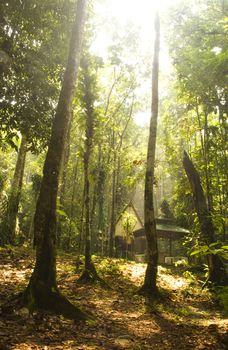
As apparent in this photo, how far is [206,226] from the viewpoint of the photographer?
1377 cm

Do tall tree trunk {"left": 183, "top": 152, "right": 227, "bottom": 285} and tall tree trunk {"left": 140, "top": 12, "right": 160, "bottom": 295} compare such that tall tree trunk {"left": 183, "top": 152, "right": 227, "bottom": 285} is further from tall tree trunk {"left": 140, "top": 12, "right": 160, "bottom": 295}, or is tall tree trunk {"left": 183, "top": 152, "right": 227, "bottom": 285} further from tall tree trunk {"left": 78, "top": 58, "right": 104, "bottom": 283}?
tall tree trunk {"left": 78, "top": 58, "right": 104, "bottom": 283}

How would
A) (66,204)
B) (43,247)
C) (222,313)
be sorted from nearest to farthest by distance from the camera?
(43,247), (222,313), (66,204)

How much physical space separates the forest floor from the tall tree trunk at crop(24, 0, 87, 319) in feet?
1.10

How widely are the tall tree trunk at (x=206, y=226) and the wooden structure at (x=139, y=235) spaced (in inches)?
447

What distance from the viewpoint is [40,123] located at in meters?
11.3

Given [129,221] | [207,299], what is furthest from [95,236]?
[207,299]

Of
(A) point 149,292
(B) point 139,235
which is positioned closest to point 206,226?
(A) point 149,292

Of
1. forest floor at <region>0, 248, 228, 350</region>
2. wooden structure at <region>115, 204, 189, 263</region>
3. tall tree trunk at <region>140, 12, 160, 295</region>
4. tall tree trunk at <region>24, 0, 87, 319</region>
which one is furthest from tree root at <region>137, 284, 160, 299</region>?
wooden structure at <region>115, 204, 189, 263</region>

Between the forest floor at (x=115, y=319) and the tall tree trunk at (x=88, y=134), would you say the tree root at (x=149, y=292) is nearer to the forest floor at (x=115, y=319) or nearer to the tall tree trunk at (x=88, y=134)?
the forest floor at (x=115, y=319)

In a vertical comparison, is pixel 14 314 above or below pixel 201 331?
above

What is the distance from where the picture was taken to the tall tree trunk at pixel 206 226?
12711 millimetres

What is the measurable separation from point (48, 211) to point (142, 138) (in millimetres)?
34323

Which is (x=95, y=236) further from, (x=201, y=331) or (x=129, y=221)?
(x=201, y=331)

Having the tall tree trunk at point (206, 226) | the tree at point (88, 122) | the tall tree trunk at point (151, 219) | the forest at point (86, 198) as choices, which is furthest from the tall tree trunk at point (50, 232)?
the tall tree trunk at point (206, 226)
